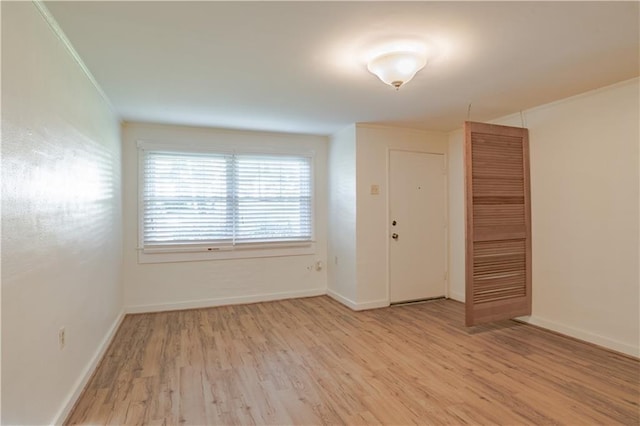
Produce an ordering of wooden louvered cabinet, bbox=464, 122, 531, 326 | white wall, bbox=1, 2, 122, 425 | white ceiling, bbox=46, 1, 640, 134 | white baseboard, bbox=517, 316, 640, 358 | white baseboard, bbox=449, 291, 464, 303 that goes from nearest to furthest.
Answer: white wall, bbox=1, 2, 122, 425 → white ceiling, bbox=46, 1, 640, 134 → white baseboard, bbox=517, 316, 640, 358 → wooden louvered cabinet, bbox=464, 122, 531, 326 → white baseboard, bbox=449, 291, 464, 303

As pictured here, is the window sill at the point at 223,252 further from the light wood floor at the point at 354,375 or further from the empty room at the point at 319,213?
the light wood floor at the point at 354,375

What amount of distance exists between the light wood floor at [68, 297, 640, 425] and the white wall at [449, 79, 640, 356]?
28 centimetres

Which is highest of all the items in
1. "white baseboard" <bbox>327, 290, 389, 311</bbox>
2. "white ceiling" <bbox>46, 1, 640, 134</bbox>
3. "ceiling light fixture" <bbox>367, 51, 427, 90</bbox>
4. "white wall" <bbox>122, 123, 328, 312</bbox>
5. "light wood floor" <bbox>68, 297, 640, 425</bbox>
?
"white ceiling" <bbox>46, 1, 640, 134</bbox>

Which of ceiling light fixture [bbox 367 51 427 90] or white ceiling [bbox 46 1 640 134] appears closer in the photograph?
white ceiling [bbox 46 1 640 134]

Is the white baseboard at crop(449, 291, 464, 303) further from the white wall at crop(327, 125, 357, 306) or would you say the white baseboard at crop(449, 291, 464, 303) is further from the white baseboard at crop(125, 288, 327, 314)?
the white baseboard at crop(125, 288, 327, 314)

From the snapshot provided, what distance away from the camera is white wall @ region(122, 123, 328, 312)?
13.8ft

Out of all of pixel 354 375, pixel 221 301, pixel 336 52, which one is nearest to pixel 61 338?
pixel 354 375

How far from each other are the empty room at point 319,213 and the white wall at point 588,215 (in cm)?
2

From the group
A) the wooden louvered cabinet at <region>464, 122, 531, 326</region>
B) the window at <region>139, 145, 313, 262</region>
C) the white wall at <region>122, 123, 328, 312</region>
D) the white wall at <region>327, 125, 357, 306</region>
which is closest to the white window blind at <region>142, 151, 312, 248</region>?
the window at <region>139, 145, 313, 262</region>

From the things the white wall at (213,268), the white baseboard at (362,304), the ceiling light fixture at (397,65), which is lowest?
the white baseboard at (362,304)

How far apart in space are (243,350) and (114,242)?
183cm

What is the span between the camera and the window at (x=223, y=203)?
430cm

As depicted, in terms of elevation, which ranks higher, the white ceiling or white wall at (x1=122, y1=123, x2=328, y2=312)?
the white ceiling

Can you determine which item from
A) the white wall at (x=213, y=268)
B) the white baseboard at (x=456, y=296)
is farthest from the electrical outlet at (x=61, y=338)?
the white baseboard at (x=456, y=296)
